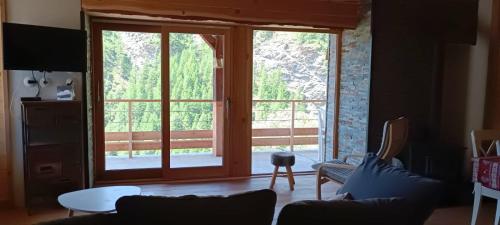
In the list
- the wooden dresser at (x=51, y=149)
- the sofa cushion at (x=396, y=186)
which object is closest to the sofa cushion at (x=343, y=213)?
the sofa cushion at (x=396, y=186)

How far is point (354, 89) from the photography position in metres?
4.83

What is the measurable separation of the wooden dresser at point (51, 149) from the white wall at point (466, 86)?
3920 mm

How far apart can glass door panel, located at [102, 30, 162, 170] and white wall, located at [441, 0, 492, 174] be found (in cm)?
330

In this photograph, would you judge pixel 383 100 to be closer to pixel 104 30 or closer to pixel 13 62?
pixel 104 30

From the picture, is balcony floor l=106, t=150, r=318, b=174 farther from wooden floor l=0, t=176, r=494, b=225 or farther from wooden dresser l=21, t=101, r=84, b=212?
wooden dresser l=21, t=101, r=84, b=212

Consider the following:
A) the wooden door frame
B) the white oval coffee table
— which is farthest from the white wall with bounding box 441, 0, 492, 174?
the wooden door frame

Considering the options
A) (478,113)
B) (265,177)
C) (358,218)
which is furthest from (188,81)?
(358,218)

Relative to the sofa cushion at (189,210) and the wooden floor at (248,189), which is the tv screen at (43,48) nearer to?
the wooden floor at (248,189)

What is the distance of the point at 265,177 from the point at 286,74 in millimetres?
1591

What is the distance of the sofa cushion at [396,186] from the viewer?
1751 millimetres

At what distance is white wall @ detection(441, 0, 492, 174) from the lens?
4344 millimetres

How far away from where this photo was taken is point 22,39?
355cm

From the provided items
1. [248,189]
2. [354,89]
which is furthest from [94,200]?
[354,89]

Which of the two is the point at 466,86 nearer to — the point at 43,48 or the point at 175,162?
the point at 175,162
